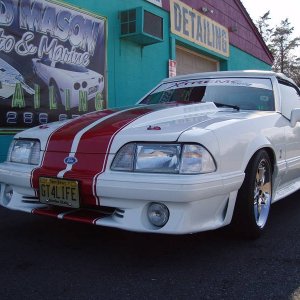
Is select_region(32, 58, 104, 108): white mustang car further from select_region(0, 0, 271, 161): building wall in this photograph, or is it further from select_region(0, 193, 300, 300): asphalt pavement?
select_region(0, 193, 300, 300): asphalt pavement

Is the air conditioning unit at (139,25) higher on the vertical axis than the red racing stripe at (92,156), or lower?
higher

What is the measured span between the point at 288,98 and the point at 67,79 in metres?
3.74

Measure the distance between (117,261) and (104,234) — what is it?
0.65 meters

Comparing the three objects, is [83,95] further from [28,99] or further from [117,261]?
[117,261]

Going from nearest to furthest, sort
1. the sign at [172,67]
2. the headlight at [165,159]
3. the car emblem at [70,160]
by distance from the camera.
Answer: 1. the headlight at [165,159]
2. the car emblem at [70,160]
3. the sign at [172,67]

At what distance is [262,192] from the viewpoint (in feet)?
12.3

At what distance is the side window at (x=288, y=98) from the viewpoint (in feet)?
14.7

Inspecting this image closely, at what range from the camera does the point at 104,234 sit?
12.2 feet

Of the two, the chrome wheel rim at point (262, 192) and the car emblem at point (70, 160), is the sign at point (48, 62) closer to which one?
the car emblem at point (70, 160)

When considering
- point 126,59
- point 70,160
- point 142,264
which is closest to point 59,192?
point 70,160

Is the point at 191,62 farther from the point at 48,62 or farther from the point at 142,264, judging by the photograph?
the point at 142,264

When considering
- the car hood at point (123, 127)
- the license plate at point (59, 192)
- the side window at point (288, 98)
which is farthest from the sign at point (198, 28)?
the license plate at point (59, 192)

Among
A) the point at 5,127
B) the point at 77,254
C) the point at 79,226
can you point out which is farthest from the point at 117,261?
the point at 5,127

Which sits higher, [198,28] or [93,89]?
[198,28]
